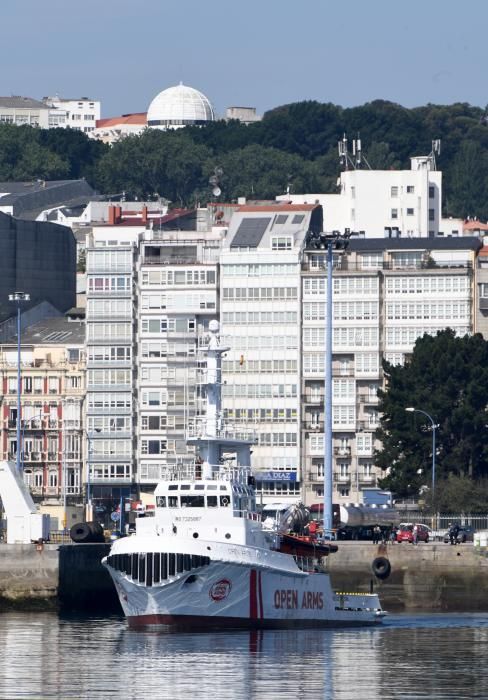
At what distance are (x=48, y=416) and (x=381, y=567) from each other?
68.6m

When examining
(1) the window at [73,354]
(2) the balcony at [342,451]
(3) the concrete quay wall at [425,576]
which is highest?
(1) the window at [73,354]

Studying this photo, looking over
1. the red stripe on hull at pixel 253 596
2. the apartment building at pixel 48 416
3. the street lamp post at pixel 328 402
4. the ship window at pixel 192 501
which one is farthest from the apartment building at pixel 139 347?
the red stripe on hull at pixel 253 596

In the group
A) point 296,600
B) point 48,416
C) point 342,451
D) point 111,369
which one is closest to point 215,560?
point 296,600

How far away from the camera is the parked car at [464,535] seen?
407ft

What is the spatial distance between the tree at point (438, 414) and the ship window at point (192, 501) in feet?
204

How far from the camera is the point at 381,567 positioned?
374ft

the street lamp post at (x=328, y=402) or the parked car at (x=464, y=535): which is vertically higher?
the street lamp post at (x=328, y=402)

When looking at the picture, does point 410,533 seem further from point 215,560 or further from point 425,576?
point 215,560

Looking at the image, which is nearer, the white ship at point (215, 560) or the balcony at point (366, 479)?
the white ship at point (215, 560)

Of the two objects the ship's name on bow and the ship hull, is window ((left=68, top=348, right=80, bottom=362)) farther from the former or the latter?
the ship hull

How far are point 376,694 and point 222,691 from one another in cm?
487

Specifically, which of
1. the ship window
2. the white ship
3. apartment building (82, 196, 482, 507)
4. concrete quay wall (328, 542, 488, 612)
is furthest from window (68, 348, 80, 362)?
the ship window

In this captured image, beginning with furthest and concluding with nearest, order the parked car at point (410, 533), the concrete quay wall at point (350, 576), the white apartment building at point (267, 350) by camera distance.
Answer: the white apartment building at point (267, 350), the parked car at point (410, 533), the concrete quay wall at point (350, 576)

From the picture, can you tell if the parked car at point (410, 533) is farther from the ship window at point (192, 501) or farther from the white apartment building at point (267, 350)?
the white apartment building at point (267, 350)
